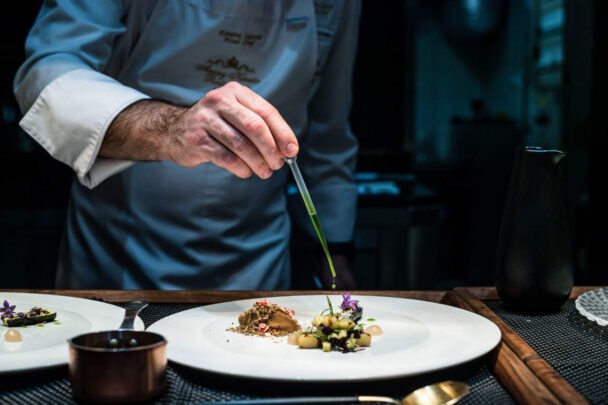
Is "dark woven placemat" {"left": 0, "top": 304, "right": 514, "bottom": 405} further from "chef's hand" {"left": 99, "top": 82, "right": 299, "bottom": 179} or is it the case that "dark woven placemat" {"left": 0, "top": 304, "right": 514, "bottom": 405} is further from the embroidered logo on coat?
the embroidered logo on coat

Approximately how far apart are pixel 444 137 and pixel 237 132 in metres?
5.14

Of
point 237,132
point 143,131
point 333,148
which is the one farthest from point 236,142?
point 333,148

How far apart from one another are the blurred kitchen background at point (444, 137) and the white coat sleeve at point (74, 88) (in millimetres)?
872

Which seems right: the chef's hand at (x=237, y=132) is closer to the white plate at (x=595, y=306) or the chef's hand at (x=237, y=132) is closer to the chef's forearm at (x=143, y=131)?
the chef's forearm at (x=143, y=131)

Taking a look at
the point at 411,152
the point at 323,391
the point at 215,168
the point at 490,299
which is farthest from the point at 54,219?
the point at 323,391

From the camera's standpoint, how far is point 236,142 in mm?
1126

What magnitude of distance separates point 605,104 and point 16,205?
3.69 metres

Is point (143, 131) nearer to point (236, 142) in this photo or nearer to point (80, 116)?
point (80, 116)

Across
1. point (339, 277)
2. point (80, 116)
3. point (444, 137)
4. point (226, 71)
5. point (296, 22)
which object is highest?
point (296, 22)

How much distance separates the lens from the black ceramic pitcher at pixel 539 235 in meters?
1.11

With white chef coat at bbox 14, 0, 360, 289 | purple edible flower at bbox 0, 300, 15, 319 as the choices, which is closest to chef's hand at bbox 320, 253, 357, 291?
white chef coat at bbox 14, 0, 360, 289

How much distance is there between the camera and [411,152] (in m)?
3.21

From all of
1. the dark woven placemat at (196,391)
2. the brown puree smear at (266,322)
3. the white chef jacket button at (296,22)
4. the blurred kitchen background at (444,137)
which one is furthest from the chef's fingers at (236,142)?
the white chef jacket button at (296,22)

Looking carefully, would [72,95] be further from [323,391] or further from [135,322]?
[323,391]
